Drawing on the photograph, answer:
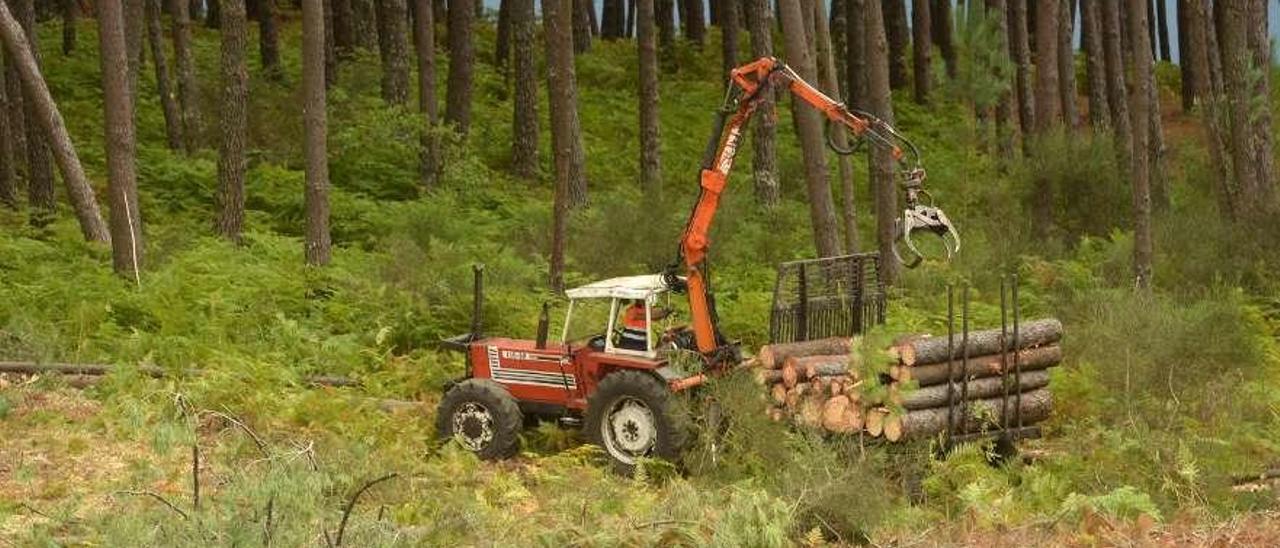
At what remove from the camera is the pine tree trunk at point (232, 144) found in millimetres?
20750

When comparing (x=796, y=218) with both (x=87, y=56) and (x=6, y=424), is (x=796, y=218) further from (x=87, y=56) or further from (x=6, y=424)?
(x=87, y=56)

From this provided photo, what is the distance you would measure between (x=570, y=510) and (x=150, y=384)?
203 inches

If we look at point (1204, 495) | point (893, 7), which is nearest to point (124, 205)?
point (1204, 495)

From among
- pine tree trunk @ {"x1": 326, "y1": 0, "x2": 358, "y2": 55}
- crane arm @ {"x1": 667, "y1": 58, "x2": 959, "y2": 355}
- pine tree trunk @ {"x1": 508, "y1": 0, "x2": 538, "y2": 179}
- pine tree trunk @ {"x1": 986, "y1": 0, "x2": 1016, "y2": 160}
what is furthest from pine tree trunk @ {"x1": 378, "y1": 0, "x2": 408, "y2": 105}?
crane arm @ {"x1": 667, "y1": 58, "x2": 959, "y2": 355}

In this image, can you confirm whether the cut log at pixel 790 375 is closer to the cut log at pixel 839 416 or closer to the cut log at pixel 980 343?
the cut log at pixel 839 416

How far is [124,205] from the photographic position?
16.6 meters

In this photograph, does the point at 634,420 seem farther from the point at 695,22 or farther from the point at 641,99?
the point at 695,22

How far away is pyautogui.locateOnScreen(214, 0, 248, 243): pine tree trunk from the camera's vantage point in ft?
68.1

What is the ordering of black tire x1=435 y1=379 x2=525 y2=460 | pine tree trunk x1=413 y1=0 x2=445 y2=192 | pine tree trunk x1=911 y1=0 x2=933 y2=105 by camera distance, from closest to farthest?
1. black tire x1=435 y1=379 x2=525 y2=460
2. pine tree trunk x1=413 y1=0 x2=445 y2=192
3. pine tree trunk x1=911 y1=0 x2=933 y2=105

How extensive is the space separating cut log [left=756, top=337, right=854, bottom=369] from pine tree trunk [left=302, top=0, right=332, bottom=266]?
27.5 ft

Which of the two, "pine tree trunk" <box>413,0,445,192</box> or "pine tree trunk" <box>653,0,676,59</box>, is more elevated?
"pine tree trunk" <box>653,0,676,59</box>

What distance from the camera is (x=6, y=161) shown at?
2333cm

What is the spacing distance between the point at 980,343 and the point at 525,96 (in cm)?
1773

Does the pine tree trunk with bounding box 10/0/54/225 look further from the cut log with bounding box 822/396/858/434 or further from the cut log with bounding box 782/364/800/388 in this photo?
the cut log with bounding box 822/396/858/434
